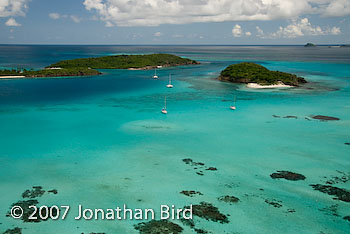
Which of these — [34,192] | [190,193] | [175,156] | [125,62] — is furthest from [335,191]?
[125,62]

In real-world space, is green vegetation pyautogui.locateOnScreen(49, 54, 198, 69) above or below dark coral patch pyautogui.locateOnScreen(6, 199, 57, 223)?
above

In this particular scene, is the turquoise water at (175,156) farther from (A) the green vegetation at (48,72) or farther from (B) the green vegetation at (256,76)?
(A) the green vegetation at (48,72)

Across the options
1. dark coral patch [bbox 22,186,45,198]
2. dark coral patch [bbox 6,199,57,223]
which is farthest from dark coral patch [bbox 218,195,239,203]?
dark coral patch [bbox 22,186,45,198]

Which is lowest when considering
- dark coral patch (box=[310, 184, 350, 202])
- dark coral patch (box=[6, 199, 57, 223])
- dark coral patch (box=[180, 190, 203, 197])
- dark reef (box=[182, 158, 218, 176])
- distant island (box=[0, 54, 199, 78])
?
dark coral patch (box=[6, 199, 57, 223])

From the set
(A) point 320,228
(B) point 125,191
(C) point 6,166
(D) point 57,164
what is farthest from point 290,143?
(C) point 6,166

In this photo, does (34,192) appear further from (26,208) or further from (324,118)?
(324,118)

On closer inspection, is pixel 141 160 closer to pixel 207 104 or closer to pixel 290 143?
pixel 290 143

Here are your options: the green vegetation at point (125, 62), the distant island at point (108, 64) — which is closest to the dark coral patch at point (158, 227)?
the distant island at point (108, 64)

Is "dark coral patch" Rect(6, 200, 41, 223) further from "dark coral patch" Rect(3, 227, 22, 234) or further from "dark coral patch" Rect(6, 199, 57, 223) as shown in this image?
"dark coral patch" Rect(3, 227, 22, 234)
